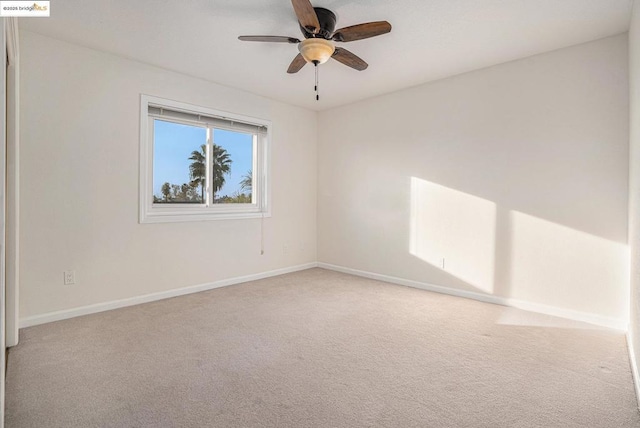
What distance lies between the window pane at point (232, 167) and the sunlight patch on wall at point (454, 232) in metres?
2.19

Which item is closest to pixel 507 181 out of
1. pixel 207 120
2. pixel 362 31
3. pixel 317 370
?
pixel 362 31

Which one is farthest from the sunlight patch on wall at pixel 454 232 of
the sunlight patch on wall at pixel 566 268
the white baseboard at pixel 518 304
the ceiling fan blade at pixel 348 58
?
the ceiling fan blade at pixel 348 58

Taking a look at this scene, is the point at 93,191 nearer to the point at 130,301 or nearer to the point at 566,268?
the point at 130,301

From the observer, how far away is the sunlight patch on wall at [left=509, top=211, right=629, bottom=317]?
2867mm

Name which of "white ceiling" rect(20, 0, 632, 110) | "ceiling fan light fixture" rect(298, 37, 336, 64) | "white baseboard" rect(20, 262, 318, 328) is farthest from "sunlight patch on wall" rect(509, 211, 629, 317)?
"white baseboard" rect(20, 262, 318, 328)

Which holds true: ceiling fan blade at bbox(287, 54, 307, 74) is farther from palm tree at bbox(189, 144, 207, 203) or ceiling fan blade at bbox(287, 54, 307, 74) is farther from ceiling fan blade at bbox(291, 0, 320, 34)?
palm tree at bbox(189, 144, 207, 203)

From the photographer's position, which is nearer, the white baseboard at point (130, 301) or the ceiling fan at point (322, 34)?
the ceiling fan at point (322, 34)

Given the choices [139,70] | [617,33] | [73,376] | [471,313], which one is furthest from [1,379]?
[617,33]

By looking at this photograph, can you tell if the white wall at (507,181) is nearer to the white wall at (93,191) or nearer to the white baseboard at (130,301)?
the white baseboard at (130,301)

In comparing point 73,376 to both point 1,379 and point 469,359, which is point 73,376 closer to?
point 1,379

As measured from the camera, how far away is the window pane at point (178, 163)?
374 cm

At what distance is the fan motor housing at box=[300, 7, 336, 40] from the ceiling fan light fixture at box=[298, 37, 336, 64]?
0.05 m

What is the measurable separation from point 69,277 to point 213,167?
6.16ft

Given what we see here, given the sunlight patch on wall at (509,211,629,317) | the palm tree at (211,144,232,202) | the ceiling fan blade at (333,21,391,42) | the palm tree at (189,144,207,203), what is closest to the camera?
the ceiling fan blade at (333,21,391,42)
